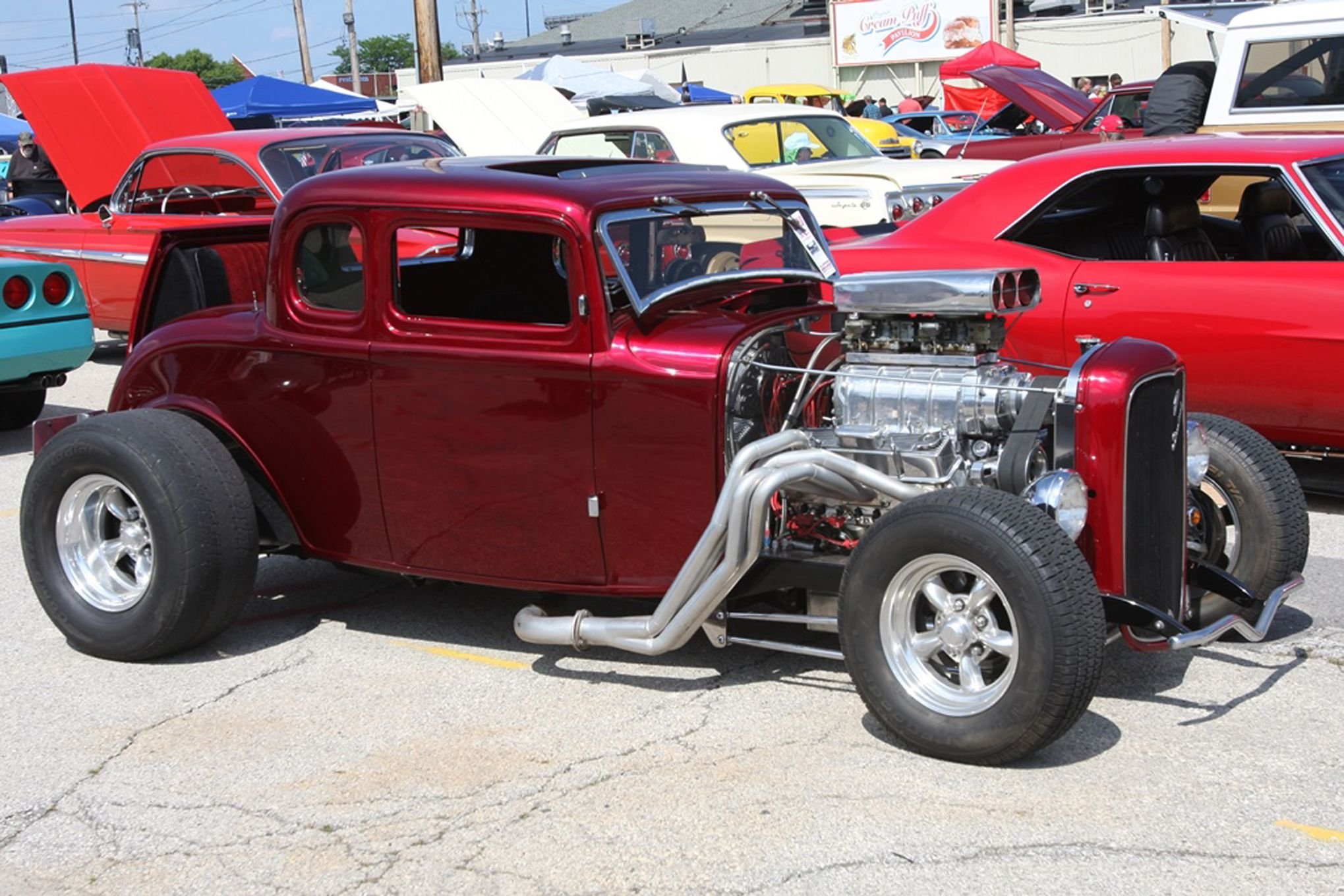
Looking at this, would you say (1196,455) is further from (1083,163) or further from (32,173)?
(32,173)

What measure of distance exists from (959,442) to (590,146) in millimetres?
8520

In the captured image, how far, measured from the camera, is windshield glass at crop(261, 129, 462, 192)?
1075 centimetres

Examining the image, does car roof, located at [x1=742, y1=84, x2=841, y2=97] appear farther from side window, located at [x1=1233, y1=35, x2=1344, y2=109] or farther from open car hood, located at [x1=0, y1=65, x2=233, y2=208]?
side window, located at [x1=1233, y1=35, x2=1344, y2=109]

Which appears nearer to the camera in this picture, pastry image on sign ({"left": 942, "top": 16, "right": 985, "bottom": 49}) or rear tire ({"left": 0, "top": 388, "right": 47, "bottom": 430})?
rear tire ({"left": 0, "top": 388, "right": 47, "bottom": 430})

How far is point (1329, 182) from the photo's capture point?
6680 millimetres

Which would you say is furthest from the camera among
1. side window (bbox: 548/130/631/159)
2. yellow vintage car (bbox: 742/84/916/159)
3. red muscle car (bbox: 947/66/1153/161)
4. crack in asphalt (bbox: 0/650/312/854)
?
yellow vintage car (bbox: 742/84/916/159)

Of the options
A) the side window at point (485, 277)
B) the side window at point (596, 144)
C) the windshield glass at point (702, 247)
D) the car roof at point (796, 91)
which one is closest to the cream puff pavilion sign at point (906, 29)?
the car roof at point (796, 91)

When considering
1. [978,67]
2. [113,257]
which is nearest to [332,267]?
[113,257]

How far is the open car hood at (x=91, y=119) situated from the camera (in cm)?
1305

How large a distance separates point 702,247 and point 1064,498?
5.34ft

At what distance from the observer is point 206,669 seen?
523 centimetres

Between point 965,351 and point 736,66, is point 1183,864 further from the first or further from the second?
point 736,66

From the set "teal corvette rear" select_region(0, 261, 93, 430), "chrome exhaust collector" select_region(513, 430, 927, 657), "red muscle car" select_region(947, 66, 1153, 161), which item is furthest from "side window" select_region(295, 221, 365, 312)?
"red muscle car" select_region(947, 66, 1153, 161)

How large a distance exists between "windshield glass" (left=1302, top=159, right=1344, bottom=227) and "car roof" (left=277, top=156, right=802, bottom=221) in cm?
260
